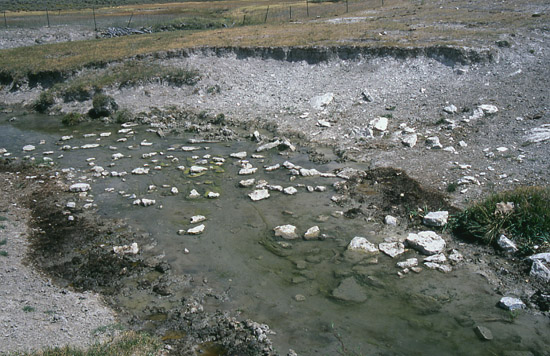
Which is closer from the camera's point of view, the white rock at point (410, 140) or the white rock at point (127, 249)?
the white rock at point (127, 249)

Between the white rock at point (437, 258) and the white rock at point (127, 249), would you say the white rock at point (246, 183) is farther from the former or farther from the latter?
the white rock at point (437, 258)

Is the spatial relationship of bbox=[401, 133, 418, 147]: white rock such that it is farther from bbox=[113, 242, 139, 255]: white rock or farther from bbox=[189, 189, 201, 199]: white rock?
bbox=[113, 242, 139, 255]: white rock

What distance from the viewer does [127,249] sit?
1234cm

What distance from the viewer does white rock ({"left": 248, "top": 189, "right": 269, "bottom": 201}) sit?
15.3 m

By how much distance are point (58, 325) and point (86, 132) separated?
1669 centimetres

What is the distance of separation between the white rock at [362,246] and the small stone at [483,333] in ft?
10.8

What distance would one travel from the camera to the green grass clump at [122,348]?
801 cm

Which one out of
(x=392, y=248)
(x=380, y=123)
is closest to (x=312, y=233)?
(x=392, y=248)

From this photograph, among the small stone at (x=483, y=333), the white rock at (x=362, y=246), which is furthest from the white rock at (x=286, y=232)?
the small stone at (x=483, y=333)

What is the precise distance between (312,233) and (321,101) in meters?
12.3

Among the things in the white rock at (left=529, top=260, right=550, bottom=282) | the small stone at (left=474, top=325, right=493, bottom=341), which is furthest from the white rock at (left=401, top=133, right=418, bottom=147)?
the small stone at (left=474, top=325, right=493, bottom=341)

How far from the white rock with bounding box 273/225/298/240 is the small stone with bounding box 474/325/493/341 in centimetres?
528

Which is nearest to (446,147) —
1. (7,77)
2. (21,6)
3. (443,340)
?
(443,340)

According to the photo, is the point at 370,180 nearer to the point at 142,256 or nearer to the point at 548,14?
the point at 142,256
